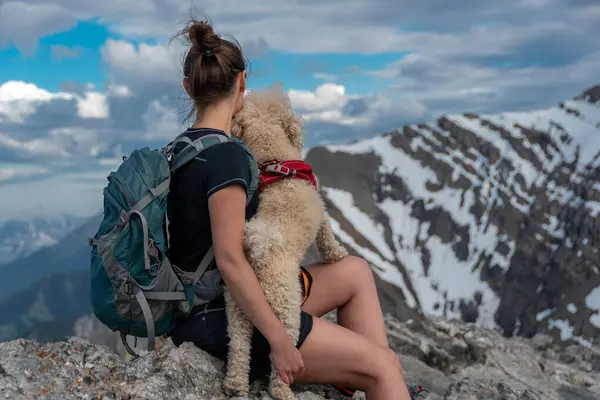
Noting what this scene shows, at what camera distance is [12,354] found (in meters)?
5.21

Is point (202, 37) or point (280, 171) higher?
point (202, 37)

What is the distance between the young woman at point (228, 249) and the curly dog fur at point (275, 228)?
0.13 meters

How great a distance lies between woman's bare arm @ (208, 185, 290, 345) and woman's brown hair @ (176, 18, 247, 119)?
0.96 m

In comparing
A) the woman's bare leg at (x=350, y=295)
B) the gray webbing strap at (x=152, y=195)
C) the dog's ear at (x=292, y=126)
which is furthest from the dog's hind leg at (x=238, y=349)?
the dog's ear at (x=292, y=126)

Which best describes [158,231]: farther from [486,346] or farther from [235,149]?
[486,346]

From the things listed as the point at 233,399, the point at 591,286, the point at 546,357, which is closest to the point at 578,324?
the point at 591,286

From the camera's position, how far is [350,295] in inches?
229

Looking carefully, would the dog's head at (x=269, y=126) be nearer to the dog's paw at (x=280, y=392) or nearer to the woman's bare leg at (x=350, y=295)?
the woman's bare leg at (x=350, y=295)

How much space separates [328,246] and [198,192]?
1617 millimetres

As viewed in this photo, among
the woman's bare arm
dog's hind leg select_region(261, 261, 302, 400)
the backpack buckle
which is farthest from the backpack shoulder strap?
dog's hind leg select_region(261, 261, 302, 400)

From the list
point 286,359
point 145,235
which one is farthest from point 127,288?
point 286,359

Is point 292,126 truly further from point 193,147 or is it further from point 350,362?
point 350,362

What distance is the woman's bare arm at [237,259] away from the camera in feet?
14.7

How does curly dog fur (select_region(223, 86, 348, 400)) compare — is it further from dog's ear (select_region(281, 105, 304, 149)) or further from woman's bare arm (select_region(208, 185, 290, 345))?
woman's bare arm (select_region(208, 185, 290, 345))
